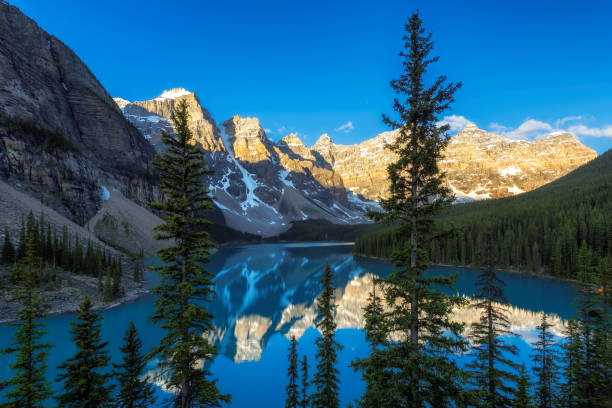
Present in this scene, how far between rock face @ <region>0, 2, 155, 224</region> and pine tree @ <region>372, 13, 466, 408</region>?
91.5 m

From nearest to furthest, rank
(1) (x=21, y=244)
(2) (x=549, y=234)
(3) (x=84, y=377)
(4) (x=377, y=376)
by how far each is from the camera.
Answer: (4) (x=377, y=376) → (3) (x=84, y=377) → (1) (x=21, y=244) → (2) (x=549, y=234)

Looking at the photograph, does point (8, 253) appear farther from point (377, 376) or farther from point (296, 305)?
point (377, 376)

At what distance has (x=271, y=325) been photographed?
38688 mm

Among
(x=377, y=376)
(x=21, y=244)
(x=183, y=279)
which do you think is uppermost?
(x=183, y=279)

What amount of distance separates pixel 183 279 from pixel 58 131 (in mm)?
120537

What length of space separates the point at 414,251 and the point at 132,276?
62.3 m

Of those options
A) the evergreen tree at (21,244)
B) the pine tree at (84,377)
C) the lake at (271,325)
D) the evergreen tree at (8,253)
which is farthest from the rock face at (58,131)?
the pine tree at (84,377)

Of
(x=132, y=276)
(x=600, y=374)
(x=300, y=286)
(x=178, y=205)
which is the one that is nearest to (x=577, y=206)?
(x=300, y=286)

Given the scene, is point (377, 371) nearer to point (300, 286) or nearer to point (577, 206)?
Answer: point (300, 286)

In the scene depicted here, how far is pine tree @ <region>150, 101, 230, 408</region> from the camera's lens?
433 inches

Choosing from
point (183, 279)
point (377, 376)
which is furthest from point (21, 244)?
point (377, 376)

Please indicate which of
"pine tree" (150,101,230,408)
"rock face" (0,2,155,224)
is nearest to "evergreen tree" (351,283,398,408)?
"pine tree" (150,101,230,408)

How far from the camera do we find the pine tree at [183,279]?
11.0m

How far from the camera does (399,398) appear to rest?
8586mm
